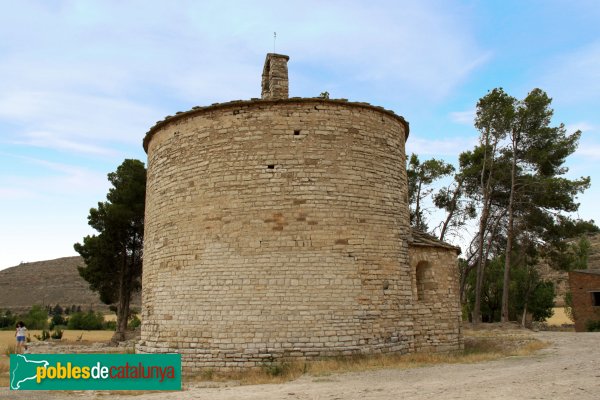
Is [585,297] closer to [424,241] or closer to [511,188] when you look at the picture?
[511,188]

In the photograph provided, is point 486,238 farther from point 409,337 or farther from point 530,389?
point 530,389

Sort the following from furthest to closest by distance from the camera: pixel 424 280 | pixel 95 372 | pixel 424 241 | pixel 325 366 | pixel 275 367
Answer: pixel 424 241 < pixel 424 280 < pixel 275 367 < pixel 325 366 < pixel 95 372

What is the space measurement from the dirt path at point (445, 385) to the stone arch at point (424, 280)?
224 cm

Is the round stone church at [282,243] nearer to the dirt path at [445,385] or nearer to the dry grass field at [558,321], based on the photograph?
the dirt path at [445,385]

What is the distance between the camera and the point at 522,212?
22406 mm

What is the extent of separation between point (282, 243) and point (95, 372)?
4022mm

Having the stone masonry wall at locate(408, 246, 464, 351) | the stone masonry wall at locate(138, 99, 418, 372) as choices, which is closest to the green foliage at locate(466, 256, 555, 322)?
the stone masonry wall at locate(408, 246, 464, 351)

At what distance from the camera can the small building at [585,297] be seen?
75.1 ft

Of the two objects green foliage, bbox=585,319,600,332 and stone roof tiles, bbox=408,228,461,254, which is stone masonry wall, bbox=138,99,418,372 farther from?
green foliage, bbox=585,319,600,332

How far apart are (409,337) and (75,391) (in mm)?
6620

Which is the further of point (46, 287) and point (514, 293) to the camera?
point (46, 287)

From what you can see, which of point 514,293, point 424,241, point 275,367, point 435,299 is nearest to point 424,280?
point 435,299

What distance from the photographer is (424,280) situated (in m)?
11.6

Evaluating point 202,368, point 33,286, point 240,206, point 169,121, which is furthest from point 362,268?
point 33,286
